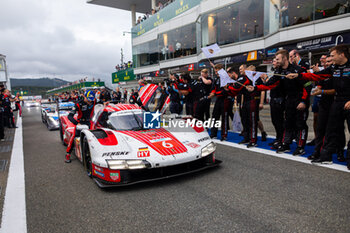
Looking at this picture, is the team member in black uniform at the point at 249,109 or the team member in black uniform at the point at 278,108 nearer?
the team member in black uniform at the point at 278,108

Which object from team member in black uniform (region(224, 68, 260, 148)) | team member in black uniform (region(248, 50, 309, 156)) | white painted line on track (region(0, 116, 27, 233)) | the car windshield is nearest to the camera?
white painted line on track (region(0, 116, 27, 233))

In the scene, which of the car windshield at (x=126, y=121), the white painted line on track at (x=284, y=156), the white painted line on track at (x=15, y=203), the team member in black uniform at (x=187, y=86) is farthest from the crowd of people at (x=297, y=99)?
the white painted line on track at (x=15, y=203)

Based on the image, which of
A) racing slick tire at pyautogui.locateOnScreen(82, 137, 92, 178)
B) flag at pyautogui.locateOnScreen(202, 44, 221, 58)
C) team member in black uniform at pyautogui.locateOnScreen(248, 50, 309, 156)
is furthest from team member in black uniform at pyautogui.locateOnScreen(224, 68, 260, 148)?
racing slick tire at pyautogui.locateOnScreen(82, 137, 92, 178)

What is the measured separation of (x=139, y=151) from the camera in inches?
134

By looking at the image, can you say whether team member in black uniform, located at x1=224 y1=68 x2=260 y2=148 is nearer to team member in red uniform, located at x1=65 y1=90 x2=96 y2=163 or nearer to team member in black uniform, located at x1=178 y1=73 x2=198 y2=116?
team member in black uniform, located at x1=178 y1=73 x2=198 y2=116

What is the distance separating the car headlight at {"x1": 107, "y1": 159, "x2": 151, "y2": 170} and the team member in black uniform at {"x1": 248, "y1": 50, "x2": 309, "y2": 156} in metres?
2.93

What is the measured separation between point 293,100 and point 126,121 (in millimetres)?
3076

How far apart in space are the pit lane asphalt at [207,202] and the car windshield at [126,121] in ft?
3.25

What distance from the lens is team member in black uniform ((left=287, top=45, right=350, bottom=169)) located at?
12.1 feet

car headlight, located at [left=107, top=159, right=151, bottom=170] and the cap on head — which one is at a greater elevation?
the cap on head

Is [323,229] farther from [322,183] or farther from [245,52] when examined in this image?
[245,52]

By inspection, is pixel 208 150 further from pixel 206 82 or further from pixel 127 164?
pixel 206 82

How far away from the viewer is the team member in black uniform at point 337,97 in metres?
3.68

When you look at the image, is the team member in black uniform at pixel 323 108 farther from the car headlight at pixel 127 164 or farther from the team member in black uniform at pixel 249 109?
the car headlight at pixel 127 164
